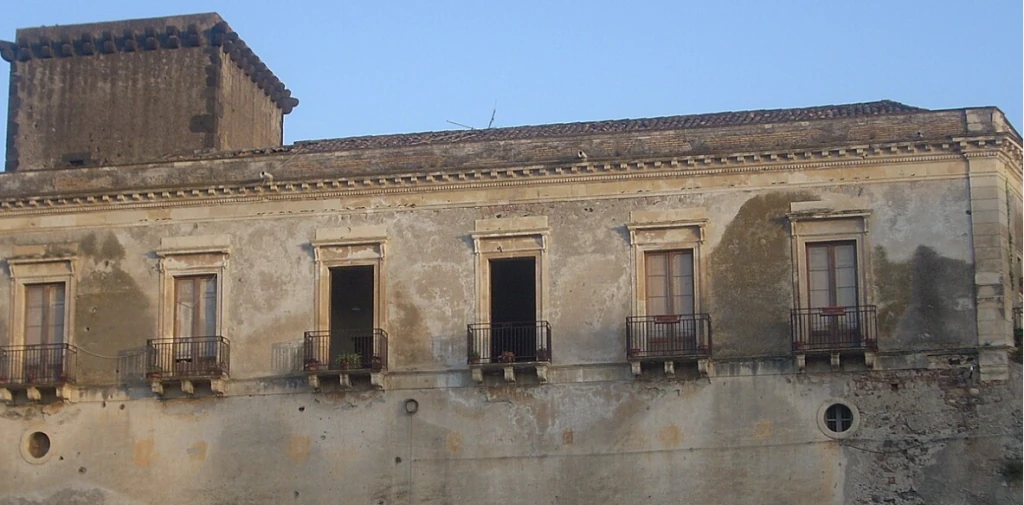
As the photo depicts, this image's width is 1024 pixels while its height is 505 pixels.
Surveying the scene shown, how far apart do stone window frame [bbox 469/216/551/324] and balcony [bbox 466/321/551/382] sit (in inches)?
11.8

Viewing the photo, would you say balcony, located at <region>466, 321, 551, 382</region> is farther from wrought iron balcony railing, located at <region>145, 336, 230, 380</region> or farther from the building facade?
wrought iron balcony railing, located at <region>145, 336, 230, 380</region>

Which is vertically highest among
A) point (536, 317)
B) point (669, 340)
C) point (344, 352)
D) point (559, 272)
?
point (559, 272)

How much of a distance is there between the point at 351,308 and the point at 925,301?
11.2 meters

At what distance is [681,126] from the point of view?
121 feet

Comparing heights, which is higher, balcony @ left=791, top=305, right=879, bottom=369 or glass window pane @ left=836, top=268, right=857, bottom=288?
glass window pane @ left=836, top=268, right=857, bottom=288

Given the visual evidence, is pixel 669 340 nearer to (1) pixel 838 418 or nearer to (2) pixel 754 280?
(2) pixel 754 280

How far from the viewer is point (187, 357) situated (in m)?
36.1

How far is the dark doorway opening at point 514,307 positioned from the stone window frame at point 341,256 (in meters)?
2.15

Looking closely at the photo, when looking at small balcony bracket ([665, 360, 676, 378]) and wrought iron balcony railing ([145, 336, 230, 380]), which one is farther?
wrought iron balcony railing ([145, 336, 230, 380])

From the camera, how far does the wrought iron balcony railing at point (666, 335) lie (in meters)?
33.7

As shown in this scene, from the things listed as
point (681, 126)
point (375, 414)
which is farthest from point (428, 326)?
point (681, 126)

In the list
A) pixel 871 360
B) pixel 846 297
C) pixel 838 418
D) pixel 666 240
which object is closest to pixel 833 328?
pixel 846 297

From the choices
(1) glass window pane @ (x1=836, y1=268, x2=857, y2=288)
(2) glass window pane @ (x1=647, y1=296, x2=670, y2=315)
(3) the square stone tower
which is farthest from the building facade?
(3) the square stone tower

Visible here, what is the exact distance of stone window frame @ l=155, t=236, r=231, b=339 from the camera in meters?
36.3
